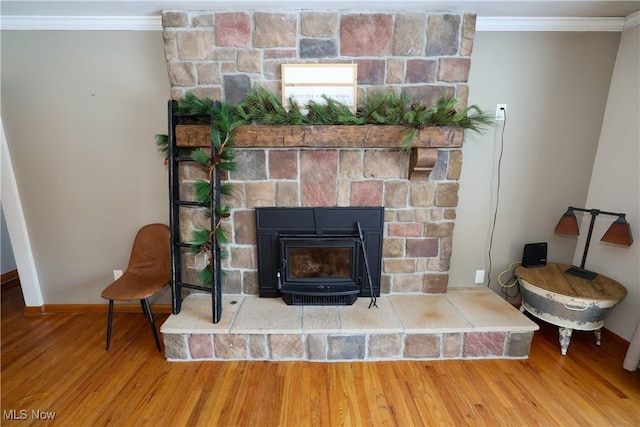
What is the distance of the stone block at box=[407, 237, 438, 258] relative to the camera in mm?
2064

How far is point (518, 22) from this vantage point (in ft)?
6.45

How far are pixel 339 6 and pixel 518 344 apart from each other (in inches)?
95.1

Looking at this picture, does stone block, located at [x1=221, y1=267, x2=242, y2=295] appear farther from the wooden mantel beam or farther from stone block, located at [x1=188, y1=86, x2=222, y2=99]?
stone block, located at [x1=188, y1=86, x2=222, y2=99]

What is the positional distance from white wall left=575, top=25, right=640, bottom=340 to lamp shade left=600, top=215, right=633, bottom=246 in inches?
5.7

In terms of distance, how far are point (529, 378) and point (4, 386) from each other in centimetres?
308

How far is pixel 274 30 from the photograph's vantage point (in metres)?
1.81

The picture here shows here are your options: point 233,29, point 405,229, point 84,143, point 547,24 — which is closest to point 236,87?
point 233,29

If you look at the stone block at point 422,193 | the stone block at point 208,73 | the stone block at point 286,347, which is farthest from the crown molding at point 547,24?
the stone block at point 286,347

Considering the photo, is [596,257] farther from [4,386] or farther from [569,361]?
[4,386]

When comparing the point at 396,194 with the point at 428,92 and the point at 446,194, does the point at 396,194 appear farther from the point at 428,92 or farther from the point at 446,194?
the point at 428,92

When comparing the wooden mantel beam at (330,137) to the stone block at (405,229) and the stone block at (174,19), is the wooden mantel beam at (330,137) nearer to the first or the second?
the stone block at (405,229)

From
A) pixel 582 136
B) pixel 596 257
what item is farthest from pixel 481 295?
pixel 582 136
